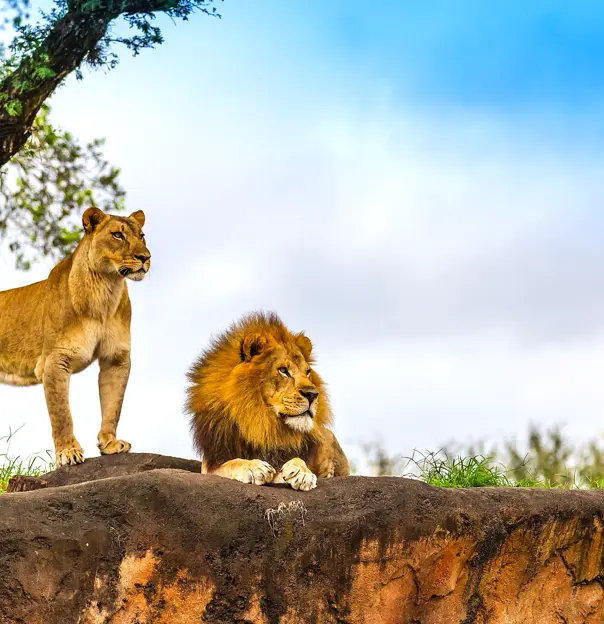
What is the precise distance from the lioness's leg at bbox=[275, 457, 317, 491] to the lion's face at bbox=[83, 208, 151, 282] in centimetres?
239

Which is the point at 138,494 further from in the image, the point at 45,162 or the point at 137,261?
the point at 45,162

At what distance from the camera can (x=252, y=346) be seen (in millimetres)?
5070

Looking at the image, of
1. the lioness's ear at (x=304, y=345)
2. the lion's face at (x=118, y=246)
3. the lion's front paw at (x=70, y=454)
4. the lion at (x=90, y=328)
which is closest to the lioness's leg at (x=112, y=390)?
the lion at (x=90, y=328)

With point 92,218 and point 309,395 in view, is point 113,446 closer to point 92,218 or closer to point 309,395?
point 92,218

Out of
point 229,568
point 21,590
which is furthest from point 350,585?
Result: point 21,590

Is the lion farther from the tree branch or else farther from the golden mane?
the tree branch

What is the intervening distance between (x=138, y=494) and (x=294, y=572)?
78cm

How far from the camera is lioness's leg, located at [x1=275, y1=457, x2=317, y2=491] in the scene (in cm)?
471

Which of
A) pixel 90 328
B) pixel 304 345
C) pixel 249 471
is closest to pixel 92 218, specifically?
pixel 90 328

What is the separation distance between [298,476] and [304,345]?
2.72ft

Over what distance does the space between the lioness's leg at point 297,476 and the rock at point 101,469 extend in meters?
1.62

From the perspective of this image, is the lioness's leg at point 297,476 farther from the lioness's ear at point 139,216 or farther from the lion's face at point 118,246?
the lioness's ear at point 139,216

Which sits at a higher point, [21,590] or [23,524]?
[23,524]

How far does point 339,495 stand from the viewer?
4723mm
